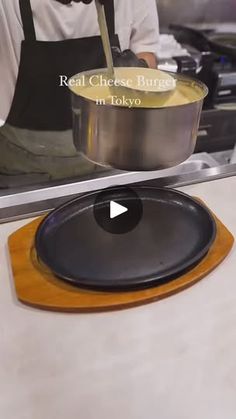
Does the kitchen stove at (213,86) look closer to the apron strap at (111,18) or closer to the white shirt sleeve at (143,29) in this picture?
the white shirt sleeve at (143,29)

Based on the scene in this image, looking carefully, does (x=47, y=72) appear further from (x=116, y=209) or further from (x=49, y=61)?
(x=116, y=209)

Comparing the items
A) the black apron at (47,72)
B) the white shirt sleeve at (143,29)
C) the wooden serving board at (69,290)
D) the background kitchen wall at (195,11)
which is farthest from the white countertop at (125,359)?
the background kitchen wall at (195,11)

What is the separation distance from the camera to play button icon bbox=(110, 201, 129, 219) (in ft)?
2.35

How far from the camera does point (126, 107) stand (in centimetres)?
51

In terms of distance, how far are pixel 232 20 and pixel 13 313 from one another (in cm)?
183

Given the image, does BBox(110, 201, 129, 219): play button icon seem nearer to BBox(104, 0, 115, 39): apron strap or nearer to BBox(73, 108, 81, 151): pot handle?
BBox(73, 108, 81, 151): pot handle

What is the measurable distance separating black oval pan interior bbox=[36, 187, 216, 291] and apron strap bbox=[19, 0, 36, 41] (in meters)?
0.61

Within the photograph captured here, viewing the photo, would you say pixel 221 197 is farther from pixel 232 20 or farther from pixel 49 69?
pixel 232 20

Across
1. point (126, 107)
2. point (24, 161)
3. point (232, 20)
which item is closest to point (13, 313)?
point (126, 107)

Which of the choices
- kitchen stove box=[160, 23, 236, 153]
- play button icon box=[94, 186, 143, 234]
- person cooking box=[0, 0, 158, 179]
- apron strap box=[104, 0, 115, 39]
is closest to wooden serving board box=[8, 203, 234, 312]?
play button icon box=[94, 186, 143, 234]

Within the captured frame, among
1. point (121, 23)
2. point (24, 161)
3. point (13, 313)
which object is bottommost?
point (24, 161)

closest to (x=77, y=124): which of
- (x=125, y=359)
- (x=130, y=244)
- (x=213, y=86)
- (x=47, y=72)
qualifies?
(x=130, y=244)

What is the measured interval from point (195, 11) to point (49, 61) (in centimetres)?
96

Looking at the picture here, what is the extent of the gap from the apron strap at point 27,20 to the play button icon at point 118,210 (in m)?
0.61
